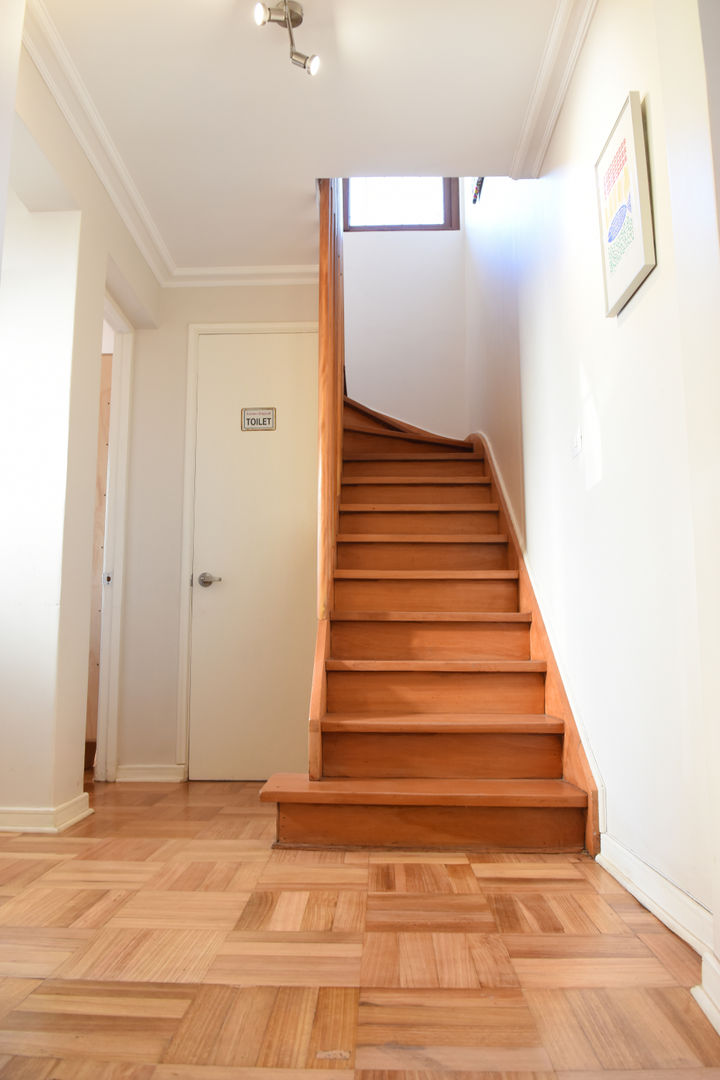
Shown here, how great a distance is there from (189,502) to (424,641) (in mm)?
1357

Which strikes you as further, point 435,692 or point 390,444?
point 390,444

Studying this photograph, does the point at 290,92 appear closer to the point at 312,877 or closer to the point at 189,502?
the point at 189,502

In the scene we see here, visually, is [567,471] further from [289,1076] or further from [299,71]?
[289,1076]

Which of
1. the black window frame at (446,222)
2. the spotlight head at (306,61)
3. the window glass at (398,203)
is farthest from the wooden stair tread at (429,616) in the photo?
the window glass at (398,203)

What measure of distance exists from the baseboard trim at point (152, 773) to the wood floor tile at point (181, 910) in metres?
1.59

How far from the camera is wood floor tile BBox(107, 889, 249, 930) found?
54.5 inches

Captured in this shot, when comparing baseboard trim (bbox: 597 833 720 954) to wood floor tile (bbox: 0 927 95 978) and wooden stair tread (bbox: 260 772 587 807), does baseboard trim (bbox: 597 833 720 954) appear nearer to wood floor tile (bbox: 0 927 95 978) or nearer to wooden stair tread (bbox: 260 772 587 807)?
wooden stair tread (bbox: 260 772 587 807)

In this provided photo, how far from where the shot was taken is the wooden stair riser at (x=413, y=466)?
3754 millimetres

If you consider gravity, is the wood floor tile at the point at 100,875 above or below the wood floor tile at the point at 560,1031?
below

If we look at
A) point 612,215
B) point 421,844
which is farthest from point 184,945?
point 612,215

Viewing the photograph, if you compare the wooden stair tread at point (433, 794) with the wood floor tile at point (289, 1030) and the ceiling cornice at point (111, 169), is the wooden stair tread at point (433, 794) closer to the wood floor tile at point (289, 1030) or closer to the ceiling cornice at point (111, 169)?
the wood floor tile at point (289, 1030)

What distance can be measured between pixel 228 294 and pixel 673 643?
279 cm

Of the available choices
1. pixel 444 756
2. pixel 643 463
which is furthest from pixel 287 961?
pixel 643 463

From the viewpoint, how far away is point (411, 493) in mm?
3494
